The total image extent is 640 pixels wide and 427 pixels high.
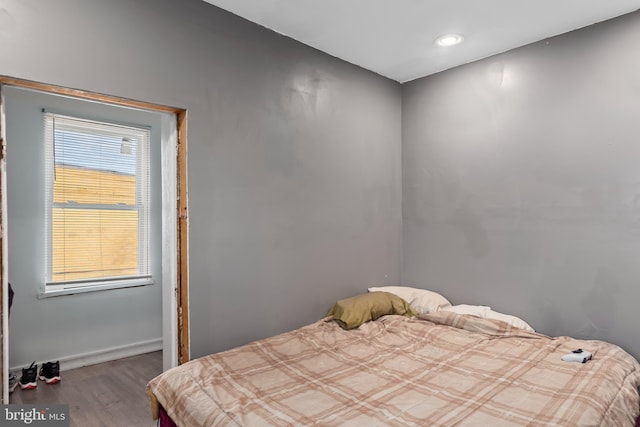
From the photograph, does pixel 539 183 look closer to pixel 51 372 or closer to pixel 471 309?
pixel 471 309

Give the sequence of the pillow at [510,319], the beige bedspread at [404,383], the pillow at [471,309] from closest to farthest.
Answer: the beige bedspread at [404,383] < the pillow at [510,319] < the pillow at [471,309]

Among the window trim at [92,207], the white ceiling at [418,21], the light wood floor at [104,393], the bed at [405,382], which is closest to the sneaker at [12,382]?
the light wood floor at [104,393]

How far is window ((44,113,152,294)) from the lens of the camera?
144 inches

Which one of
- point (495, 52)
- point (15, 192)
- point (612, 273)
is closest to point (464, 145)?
point (495, 52)

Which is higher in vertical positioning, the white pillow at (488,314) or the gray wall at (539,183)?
the gray wall at (539,183)

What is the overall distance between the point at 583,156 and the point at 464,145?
2.75 feet

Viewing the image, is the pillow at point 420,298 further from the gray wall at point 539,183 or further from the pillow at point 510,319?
the pillow at point 510,319

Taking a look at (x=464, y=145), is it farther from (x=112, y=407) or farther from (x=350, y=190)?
(x=112, y=407)

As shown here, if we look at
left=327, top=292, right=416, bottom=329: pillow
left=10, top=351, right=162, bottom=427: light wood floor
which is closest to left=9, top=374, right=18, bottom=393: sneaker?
left=10, top=351, right=162, bottom=427: light wood floor

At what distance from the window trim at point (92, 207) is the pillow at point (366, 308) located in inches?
95.3

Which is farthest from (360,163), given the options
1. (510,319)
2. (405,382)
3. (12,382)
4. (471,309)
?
(12,382)

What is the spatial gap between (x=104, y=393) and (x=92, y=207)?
1.81 meters

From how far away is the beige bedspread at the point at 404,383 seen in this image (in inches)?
60.6

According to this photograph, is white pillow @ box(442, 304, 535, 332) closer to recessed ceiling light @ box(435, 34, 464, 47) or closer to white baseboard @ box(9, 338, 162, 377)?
recessed ceiling light @ box(435, 34, 464, 47)
